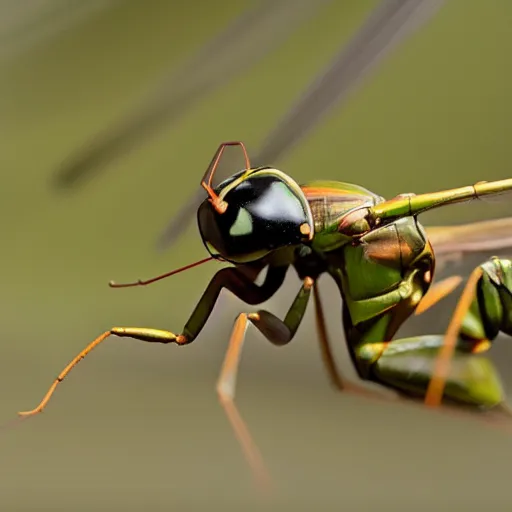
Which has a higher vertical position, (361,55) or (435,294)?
(361,55)

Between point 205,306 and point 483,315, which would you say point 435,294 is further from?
point 205,306

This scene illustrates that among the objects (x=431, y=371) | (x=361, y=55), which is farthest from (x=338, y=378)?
(x=361, y=55)

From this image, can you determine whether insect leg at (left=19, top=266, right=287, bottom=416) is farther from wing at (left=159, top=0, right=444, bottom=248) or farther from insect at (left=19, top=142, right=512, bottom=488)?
wing at (left=159, top=0, right=444, bottom=248)

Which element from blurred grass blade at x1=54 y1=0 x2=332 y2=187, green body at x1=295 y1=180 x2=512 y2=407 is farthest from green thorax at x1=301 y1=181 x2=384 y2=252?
blurred grass blade at x1=54 y1=0 x2=332 y2=187

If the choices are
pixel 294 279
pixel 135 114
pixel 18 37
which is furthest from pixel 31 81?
pixel 294 279

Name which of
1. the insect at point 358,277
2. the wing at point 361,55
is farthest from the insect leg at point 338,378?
the wing at point 361,55

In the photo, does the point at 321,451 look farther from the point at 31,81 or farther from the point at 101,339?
the point at 31,81
